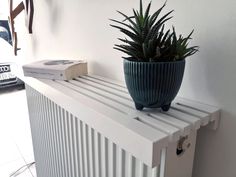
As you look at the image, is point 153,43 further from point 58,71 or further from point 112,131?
point 58,71

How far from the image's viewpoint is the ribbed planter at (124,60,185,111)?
1.36ft

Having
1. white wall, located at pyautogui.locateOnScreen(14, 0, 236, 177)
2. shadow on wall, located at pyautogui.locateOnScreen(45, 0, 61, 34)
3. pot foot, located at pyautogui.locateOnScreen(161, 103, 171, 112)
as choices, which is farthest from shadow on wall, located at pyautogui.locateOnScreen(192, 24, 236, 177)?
shadow on wall, located at pyautogui.locateOnScreen(45, 0, 61, 34)

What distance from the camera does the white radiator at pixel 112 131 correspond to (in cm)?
40

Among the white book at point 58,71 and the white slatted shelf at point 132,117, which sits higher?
the white book at point 58,71

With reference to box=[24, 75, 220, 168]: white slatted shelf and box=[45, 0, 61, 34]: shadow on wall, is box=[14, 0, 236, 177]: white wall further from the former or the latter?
box=[45, 0, 61, 34]: shadow on wall

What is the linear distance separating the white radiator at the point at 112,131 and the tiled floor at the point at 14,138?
910mm

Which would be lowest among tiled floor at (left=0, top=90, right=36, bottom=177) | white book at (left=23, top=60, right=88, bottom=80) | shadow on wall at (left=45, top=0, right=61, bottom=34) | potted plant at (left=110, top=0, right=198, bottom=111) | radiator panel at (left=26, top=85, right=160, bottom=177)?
tiled floor at (left=0, top=90, right=36, bottom=177)

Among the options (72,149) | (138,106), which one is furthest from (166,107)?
(72,149)

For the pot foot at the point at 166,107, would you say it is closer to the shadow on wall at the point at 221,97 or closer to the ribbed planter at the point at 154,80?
the ribbed planter at the point at 154,80

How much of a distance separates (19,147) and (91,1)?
5.17ft

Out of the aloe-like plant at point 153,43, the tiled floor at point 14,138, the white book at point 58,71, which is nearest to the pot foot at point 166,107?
the aloe-like plant at point 153,43

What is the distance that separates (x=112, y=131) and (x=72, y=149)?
0.34 meters

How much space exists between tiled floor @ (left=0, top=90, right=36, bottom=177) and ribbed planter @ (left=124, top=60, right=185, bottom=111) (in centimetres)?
138

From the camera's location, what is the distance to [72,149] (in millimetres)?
734
